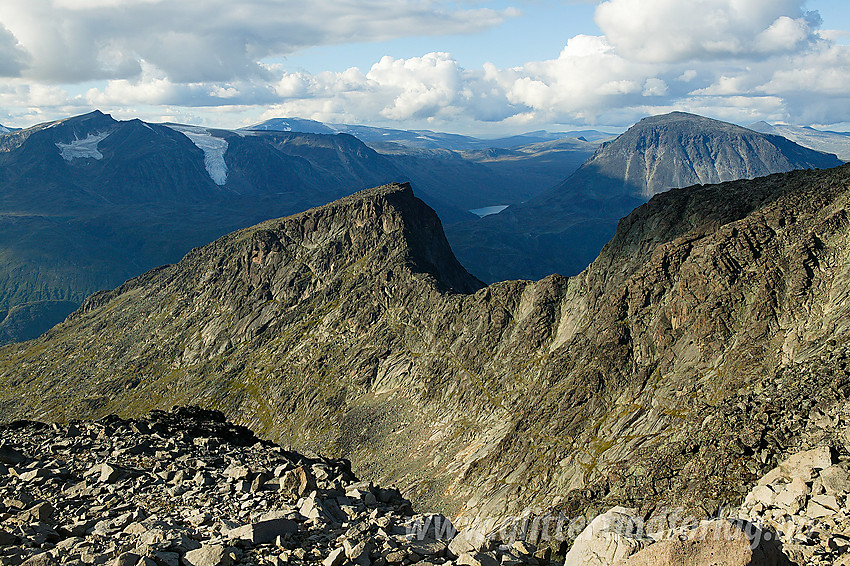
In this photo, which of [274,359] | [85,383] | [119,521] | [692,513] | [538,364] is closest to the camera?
[119,521]

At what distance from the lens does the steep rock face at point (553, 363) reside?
6550 centimetres

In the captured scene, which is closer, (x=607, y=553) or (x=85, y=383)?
(x=607, y=553)

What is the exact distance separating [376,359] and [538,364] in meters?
48.0

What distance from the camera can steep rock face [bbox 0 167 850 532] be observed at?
65500 millimetres

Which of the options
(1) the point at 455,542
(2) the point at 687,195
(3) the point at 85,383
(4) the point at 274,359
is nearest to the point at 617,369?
(2) the point at 687,195

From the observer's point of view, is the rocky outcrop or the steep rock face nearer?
the rocky outcrop

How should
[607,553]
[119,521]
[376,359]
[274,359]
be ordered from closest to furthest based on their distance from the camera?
[607,553] → [119,521] → [376,359] → [274,359]

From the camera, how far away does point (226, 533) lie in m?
29.8

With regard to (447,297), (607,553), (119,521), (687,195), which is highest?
(687,195)

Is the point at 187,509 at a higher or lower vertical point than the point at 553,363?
higher

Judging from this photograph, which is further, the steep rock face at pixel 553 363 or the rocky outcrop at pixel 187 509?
the steep rock face at pixel 553 363

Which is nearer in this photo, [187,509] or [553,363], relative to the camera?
[187,509]

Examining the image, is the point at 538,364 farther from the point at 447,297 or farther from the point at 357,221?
the point at 357,221

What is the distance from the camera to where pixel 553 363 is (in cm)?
12031
